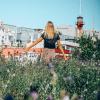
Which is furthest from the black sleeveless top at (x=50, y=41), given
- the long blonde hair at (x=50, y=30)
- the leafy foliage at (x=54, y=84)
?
the leafy foliage at (x=54, y=84)

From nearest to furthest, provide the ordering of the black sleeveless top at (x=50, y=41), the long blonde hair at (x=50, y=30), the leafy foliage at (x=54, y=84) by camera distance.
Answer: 1. the leafy foliage at (x=54, y=84)
2. the black sleeveless top at (x=50, y=41)
3. the long blonde hair at (x=50, y=30)

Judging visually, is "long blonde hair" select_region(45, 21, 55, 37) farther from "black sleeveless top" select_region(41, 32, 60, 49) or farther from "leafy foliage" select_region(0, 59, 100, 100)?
"leafy foliage" select_region(0, 59, 100, 100)

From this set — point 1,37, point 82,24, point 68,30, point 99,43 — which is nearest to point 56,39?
point 99,43

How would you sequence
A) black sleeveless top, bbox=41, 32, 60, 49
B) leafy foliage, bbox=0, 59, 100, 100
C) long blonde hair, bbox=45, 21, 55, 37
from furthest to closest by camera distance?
long blonde hair, bbox=45, 21, 55, 37 < black sleeveless top, bbox=41, 32, 60, 49 < leafy foliage, bbox=0, 59, 100, 100

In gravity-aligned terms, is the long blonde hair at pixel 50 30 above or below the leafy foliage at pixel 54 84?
above

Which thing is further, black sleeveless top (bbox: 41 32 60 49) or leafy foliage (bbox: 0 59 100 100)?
black sleeveless top (bbox: 41 32 60 49)

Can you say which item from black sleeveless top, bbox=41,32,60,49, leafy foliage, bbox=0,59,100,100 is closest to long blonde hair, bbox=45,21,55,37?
black sleeveless top, bbox=41,32,60,49

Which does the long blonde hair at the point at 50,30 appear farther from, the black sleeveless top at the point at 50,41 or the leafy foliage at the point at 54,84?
the leafy foliage at the point at 54,84

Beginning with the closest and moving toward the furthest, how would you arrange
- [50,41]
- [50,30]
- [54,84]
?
1. [54,84]
2. [50,41]
3. [50,30]

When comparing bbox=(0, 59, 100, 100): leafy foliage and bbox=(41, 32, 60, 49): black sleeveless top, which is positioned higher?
bbox=(41, 32, 60, 49): black sleeveless top

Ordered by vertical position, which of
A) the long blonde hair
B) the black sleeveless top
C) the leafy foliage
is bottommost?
the leafy foliage

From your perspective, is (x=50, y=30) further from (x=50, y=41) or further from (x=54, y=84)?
(x=54, y=84)

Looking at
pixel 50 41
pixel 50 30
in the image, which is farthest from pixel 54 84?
pixel 50 30

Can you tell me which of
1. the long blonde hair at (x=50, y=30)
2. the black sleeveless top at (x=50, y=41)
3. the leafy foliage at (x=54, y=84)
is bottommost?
the leafy foliage at (x=54, y=84)
